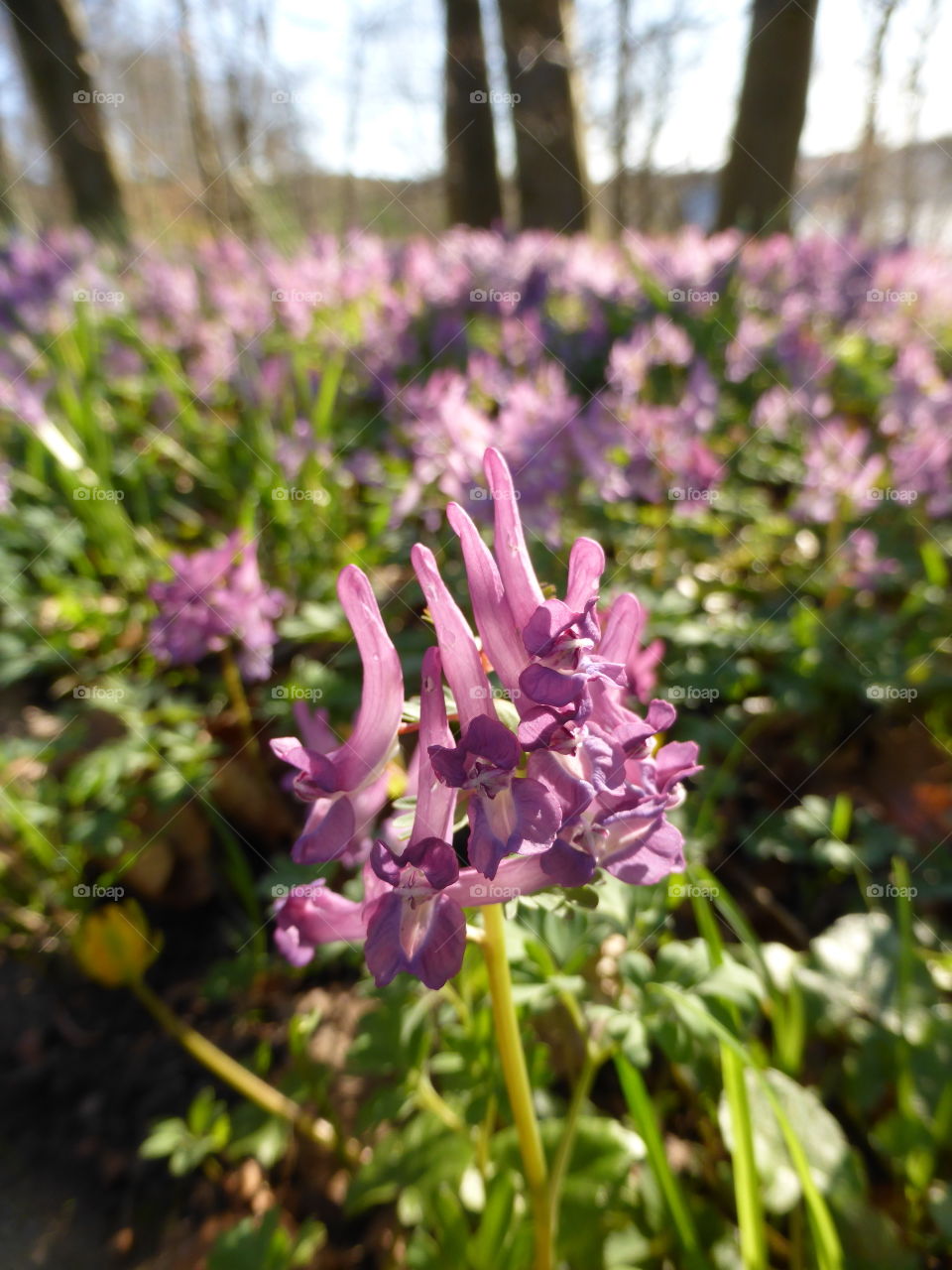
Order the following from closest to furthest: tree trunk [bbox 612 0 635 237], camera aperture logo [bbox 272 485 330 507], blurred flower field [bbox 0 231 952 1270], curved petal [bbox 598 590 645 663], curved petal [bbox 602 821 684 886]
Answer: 1. curved petal [bbox 602 821 684 886]
2. curved petal [bbox 598 590 645 663]
3. blurred flower field [bbox 0 231 952 1270]
4. camera aperture logo [bbox 272 485 330 507]
5. tree trunk [bbox 612 0 635 237]

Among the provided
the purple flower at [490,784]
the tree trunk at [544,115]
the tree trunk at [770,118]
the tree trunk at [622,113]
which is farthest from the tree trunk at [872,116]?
the purple flower at [490,784]

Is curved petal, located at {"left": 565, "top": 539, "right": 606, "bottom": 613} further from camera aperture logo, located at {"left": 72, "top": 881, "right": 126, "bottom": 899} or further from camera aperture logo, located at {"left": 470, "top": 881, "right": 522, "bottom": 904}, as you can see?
camera aperture logo, located at {"left": 72, "top": 881, "right": 126, "bottom": 899}

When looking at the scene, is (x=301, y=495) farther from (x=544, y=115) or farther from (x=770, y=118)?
(x=770, y=118)

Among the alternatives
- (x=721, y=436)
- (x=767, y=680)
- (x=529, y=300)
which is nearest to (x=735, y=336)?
(x=721, y=436)

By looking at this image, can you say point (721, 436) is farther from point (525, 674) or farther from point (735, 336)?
point (525, 674)

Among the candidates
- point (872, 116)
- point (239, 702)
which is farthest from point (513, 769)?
point (872, 116)

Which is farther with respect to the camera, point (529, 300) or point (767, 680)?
point (529, 300)

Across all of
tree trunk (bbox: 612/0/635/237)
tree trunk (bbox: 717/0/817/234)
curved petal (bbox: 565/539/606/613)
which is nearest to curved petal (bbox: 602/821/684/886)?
curved petal (bbox: 565/539/606/613)
